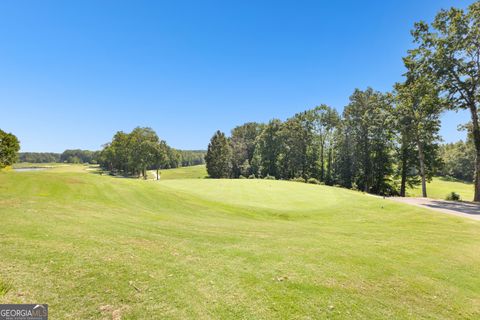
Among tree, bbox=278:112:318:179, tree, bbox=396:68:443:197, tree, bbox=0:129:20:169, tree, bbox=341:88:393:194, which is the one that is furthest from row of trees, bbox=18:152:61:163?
tree, bbox=396:68:443:197

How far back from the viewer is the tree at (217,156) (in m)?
72.8

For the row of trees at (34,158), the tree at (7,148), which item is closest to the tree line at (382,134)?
the tree at (7,148)

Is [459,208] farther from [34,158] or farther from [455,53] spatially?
[34,158]

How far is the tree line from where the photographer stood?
21950mm

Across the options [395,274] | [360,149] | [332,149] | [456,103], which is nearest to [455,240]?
[395,274]

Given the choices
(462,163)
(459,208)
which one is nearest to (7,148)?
(459,208)

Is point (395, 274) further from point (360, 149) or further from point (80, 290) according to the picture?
point (360, 149)

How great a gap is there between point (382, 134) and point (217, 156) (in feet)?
Result: 150

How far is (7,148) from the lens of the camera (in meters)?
44.3

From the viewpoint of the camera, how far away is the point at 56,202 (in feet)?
41.4

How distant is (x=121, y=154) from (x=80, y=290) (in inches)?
3175

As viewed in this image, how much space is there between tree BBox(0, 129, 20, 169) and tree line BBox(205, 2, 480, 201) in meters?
45.3

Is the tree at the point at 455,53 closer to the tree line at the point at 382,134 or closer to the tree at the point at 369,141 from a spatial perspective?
the tree line at the point at 382,134

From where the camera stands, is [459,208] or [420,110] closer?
[459,208]
